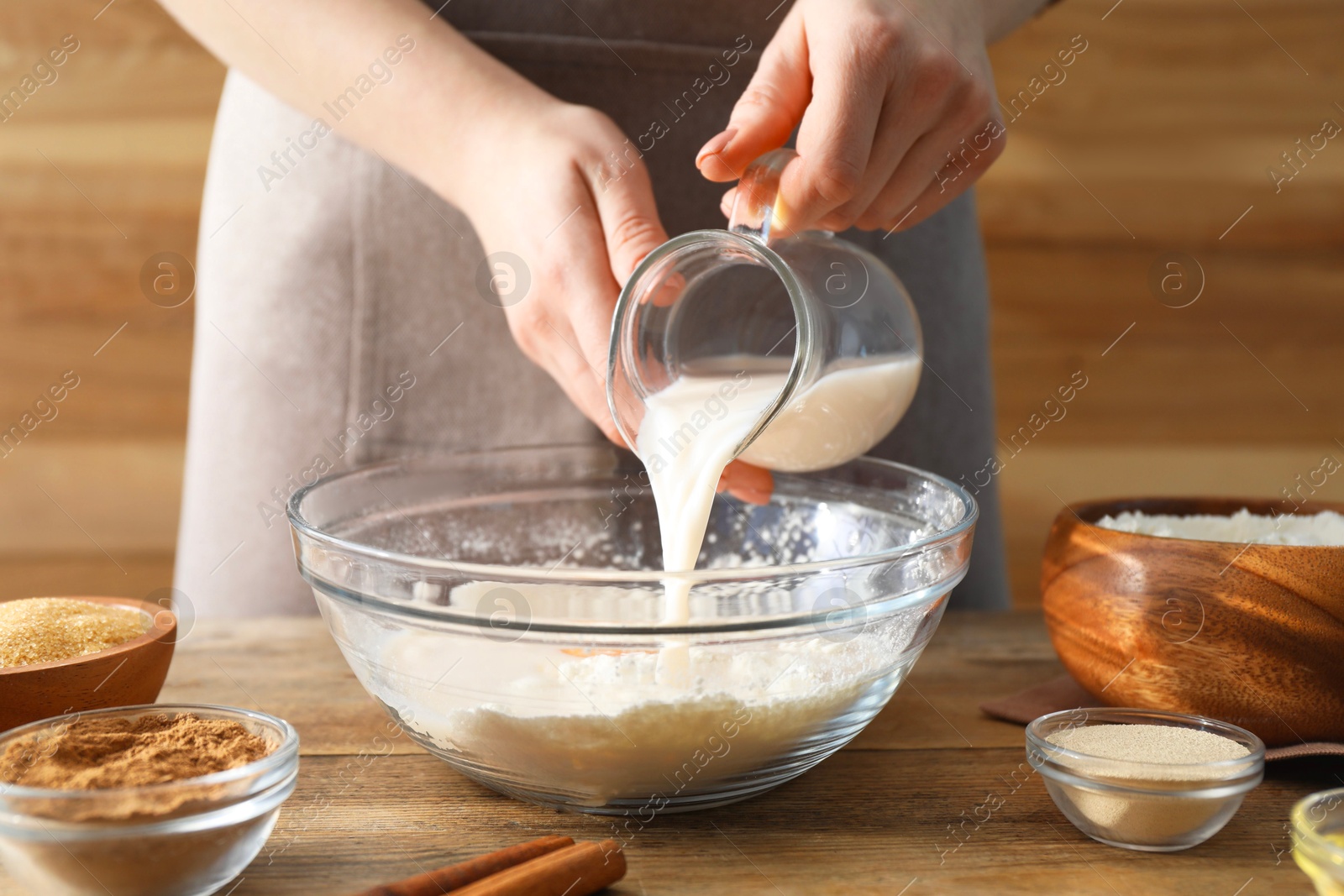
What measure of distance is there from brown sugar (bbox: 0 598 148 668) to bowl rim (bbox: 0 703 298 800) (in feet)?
0.35

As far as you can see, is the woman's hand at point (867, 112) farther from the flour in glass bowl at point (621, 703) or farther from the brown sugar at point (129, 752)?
the brown sugar at point (129, 752)

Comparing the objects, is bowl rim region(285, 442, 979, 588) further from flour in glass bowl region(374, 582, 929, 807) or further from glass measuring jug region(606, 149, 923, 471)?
glass measuring jug region(606, 149, 923, 471)

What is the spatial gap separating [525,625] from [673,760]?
0.12 m

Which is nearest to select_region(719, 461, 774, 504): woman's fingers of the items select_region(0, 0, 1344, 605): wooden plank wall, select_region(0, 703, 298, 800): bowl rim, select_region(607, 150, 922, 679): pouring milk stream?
select_region(607, 150, 922, 679): pouring milk stream

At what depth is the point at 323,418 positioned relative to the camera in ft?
4.31

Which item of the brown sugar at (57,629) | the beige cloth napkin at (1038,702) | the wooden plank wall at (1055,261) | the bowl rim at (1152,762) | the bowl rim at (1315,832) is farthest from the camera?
the wooden plank wall at (1055,261)

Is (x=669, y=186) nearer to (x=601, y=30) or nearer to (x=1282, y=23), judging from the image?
(x=601, y=30)

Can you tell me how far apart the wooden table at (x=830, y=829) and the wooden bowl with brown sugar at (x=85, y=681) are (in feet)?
0.40

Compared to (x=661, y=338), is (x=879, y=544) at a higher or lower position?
lower

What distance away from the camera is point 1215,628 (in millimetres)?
734

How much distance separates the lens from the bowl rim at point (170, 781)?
1.73 feet

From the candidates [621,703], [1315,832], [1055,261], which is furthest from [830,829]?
[1055,261]

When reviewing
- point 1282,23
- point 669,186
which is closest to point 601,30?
point 669,186

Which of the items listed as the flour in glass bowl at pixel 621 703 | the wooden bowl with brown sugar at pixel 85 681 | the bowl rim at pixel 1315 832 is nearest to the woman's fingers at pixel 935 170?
the flour in glass bowl at pixel 621 703
